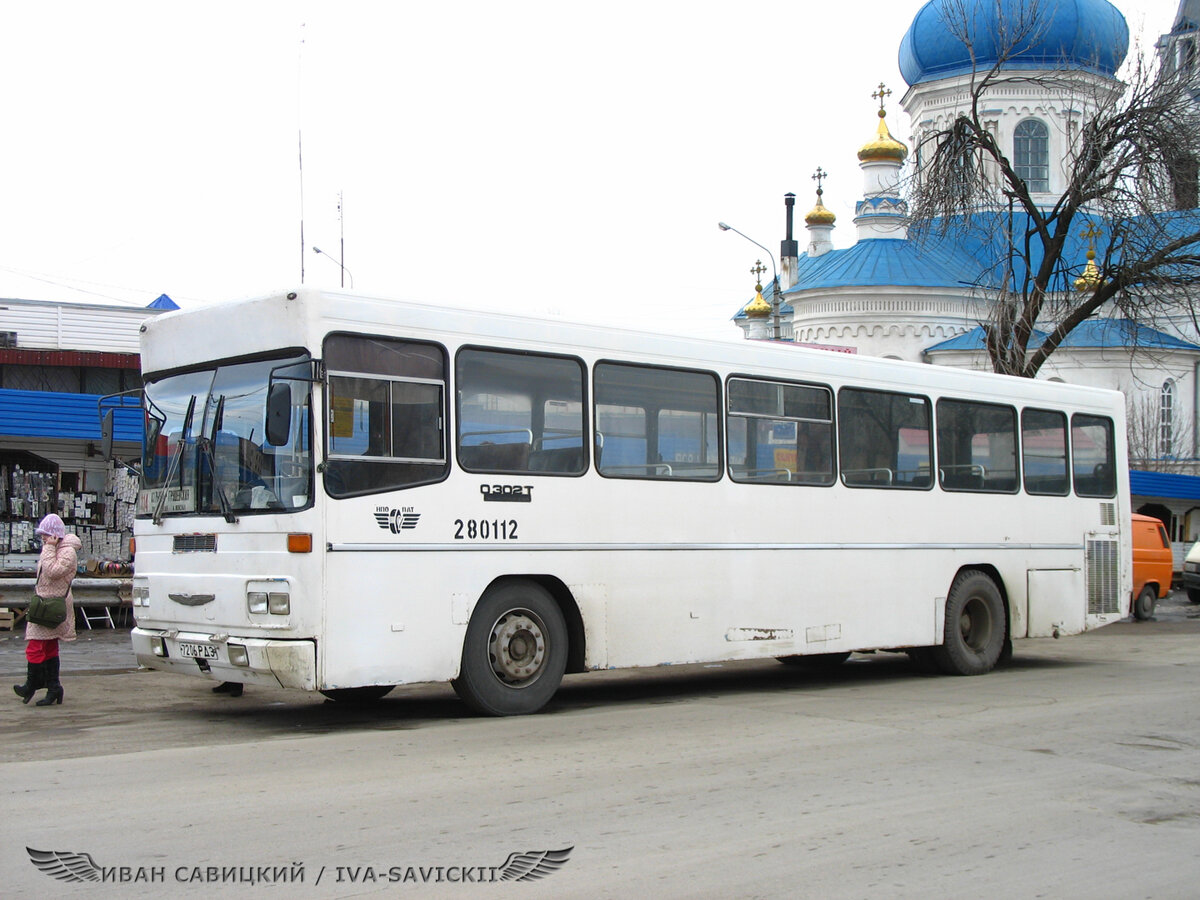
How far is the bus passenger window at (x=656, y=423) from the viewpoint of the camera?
10727mm

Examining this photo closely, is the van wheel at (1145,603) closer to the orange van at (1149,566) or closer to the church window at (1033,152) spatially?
the orange van at (1149,566)

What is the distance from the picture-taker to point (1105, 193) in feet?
72.0

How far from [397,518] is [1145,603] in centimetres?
2065

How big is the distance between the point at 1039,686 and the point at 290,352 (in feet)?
26.7

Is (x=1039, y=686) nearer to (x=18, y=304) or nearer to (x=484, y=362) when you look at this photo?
(x=484, y=362)

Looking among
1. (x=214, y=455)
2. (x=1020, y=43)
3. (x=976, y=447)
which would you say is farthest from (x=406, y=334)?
(x=1020, y=43)

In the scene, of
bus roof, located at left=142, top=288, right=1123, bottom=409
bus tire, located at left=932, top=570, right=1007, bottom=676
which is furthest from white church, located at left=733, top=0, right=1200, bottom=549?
bus roof, located at left=142, top=288, right=1123, bottom=409

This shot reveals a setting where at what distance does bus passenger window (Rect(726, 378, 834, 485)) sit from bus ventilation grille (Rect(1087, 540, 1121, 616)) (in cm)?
476

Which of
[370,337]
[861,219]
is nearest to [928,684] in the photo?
[370,337]

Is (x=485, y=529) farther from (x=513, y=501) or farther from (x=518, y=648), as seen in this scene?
(x=518, y=648)

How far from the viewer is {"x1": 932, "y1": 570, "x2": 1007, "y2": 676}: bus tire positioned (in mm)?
13836

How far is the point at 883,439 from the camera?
520 inches

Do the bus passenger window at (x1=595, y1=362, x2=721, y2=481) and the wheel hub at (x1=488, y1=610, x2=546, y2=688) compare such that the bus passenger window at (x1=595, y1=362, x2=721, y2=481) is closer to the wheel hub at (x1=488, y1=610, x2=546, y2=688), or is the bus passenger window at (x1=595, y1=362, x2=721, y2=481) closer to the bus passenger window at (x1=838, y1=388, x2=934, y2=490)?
the wheel hub at (x1=488, y1=610, x2=546, y2=688)

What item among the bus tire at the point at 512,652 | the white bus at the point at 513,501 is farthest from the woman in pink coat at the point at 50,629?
the bus tire at the point at 512,652
